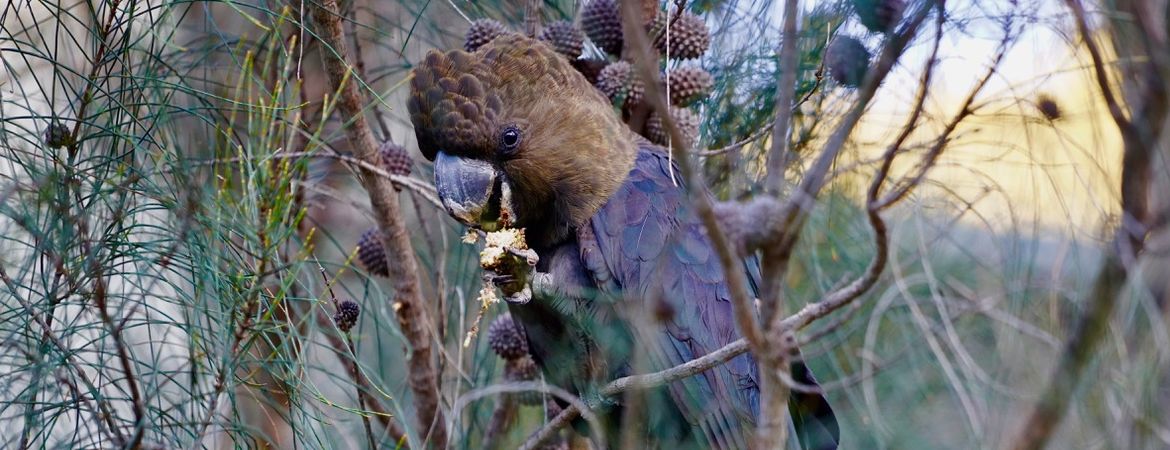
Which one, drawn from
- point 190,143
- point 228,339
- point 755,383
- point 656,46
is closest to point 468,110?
point 656,46

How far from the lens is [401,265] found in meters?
2.05

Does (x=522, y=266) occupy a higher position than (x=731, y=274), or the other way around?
(x=522, y=266)

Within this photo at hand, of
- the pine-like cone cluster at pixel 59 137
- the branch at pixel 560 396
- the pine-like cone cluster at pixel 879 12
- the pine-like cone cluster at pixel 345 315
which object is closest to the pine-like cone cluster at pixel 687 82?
the pine-like cone cluster at pixel 879 12

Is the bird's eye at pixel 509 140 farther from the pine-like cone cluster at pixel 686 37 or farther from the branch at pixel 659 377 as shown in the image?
the branch at pixel 659 377

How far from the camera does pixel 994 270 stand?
208cm

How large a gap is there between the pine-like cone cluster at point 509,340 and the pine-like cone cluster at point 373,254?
0.31 m

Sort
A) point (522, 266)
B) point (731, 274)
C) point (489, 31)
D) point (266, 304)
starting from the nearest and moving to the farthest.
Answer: point (731, 274) < point (266, 304) < point (522, 266) < point (489, 31)

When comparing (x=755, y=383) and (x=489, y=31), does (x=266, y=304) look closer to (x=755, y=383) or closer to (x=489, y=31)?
(x=489, y=31)

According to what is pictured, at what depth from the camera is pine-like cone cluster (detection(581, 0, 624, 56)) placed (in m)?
2.02

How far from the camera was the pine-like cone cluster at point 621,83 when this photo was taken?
214cm

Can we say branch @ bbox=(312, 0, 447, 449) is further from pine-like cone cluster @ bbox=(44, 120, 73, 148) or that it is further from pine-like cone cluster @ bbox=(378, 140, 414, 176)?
pine-like cone cluster @ bbox=(44, 120, 73, 148)

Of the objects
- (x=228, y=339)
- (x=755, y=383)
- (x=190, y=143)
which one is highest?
(x=190, y=143)

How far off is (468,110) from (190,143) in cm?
62

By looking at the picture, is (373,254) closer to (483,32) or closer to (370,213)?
(370,213)
